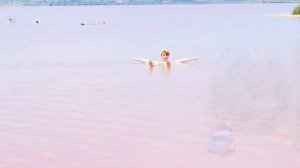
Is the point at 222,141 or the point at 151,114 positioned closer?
the point at 222,141

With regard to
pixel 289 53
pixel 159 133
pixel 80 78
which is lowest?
pixel 159 133

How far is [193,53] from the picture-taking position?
2423 centimetres

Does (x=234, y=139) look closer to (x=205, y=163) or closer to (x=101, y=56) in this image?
(x=205, y=163)

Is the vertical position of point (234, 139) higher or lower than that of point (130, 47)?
lower

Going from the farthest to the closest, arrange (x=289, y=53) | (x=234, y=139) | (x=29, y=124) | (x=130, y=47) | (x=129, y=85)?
(x=130, y=47) < (x=289, y=53) < (x=129, y=85) < (x=29, y=124) < (x=234, y=139)

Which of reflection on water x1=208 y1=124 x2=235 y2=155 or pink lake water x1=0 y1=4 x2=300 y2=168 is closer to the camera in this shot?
pink lake water x1=0 y1=4 x2=300 y2=168

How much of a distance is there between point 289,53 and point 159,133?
13.6m

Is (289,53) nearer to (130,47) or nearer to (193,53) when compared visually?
(193,53)

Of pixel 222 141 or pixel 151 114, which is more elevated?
pixel 151 114

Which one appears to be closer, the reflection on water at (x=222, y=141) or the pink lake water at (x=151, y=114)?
the pink lake water at (x=151, y=114)

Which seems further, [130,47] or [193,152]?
[130,47]

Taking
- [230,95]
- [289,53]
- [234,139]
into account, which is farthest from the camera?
[289,53]

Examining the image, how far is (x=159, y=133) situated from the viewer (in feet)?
31.9

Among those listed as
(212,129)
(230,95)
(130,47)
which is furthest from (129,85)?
(130,47)
